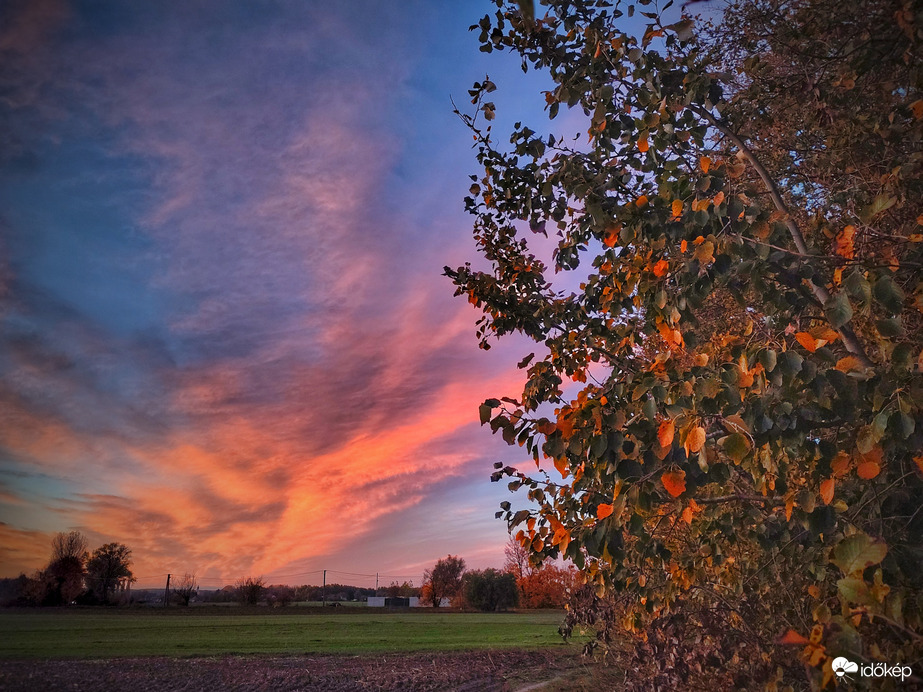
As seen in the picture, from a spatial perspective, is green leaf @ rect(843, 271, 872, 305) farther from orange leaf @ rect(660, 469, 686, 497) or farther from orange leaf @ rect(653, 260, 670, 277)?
orange leaf @ rect(660, 469, 686, 497)

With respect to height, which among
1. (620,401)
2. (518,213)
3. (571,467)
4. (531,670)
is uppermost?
(518,213)

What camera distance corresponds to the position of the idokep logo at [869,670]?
7.52ft

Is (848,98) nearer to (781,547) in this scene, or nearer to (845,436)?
(845,436)

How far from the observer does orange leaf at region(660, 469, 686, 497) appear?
103 inches

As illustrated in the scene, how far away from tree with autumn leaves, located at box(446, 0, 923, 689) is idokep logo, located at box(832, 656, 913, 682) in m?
0.08

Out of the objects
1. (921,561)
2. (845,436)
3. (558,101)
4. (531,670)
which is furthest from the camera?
(531,670)

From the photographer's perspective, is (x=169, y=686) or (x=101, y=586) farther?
(x=101, y=586)

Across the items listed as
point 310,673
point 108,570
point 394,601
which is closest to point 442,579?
point 394,601

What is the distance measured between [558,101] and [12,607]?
6358cm

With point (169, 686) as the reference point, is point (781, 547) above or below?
above

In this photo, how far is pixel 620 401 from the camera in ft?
10.5

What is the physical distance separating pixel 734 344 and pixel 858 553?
1.27 meters

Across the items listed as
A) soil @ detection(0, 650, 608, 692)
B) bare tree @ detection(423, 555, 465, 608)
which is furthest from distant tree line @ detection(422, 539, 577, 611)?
soil @ detection(0, 650, 608, 692)

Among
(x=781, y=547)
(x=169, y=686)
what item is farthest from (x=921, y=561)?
(x=169, y=686)
